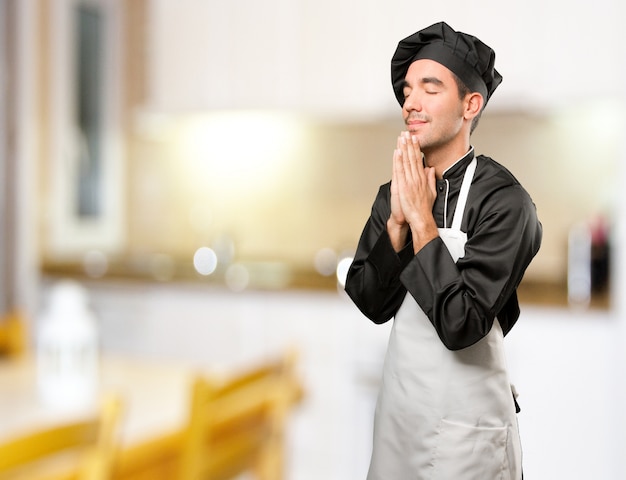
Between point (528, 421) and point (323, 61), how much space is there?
2.22m

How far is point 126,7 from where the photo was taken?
3303 mm

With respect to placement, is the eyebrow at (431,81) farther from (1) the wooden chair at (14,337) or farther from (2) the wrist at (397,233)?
(1) the wooden chair at (14,337)

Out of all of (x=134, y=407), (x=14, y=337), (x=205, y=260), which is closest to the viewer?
(x=134, y=407)

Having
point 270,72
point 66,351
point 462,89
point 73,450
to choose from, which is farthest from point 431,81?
point 270,72

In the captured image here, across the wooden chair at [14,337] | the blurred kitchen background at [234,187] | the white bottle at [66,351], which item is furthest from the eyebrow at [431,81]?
the wooden chair at [14,337]

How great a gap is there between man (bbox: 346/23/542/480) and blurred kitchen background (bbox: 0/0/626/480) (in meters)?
1.49

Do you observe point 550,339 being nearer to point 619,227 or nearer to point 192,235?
point 619,227

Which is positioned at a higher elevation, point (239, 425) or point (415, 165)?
point (415, 165)

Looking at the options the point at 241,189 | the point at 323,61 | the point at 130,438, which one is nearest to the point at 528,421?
the point at 130,438

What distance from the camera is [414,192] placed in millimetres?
119

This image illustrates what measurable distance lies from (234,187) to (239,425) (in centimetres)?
192

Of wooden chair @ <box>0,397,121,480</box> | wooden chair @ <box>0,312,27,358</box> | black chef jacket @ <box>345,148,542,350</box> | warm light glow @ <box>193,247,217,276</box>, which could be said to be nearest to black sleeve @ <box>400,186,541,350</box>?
black chef jacket @ <box>345,148,542,350</box>

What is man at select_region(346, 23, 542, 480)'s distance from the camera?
109 millimetres

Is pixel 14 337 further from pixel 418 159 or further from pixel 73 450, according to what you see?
pixel 418 159
